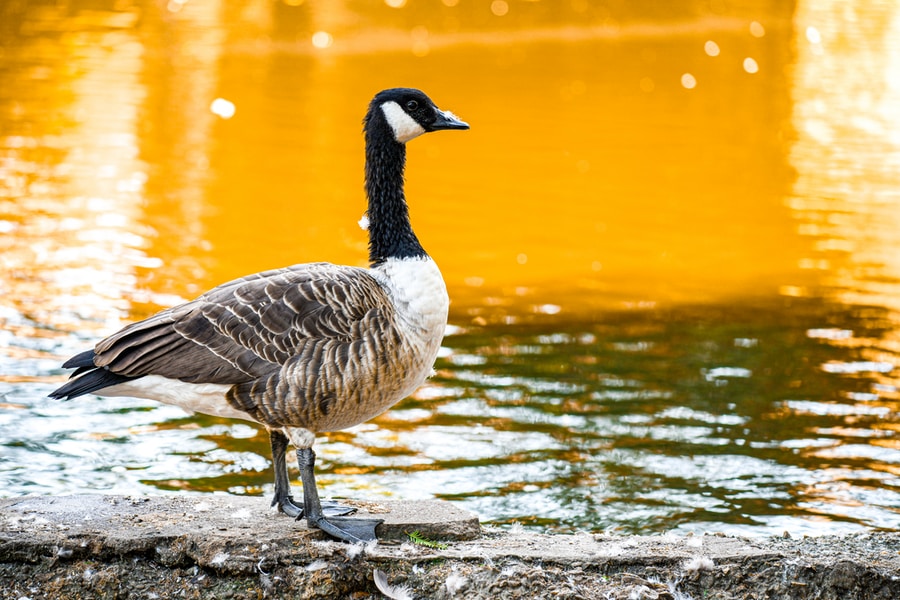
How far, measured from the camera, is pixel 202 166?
45.9 feet

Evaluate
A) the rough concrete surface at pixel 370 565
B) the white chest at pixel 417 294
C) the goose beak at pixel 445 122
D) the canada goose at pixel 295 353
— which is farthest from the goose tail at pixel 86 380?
the goose beak at pixel 445 122

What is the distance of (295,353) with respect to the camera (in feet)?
15.4

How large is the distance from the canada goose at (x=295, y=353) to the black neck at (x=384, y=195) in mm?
140

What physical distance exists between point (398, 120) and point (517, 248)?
660cm

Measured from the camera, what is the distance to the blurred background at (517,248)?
686 centimetres

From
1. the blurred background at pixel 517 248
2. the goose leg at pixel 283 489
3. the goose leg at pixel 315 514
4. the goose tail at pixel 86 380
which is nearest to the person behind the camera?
the goose tail at pixel 86 380

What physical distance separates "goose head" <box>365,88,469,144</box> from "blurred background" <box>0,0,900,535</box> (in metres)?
2.23

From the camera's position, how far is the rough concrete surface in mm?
4422

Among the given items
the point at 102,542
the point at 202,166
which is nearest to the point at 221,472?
the point at 102,542

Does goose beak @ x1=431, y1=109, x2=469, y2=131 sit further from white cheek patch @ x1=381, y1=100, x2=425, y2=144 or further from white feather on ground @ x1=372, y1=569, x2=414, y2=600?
white feather on ground @ x1=372, y1=569, x2=414, y2=600

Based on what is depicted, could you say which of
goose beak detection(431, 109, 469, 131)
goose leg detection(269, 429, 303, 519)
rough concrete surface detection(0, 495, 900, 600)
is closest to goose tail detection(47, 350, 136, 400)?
rough concrete surface detection(0, 495, 900, 600)

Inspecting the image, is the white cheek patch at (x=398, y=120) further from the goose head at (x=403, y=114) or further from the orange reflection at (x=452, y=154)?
the orange reflection at (x=452, y=154)

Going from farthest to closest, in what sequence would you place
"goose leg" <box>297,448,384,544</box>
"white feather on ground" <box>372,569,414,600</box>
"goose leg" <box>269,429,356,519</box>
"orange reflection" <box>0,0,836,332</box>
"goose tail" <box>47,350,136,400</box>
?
"orange reflection" <box>0,0,836,332</box>
"goose leg" <box>269,429,356,519</box>
"goose leg" <box>297,448,384,544</box>
"goose tail" <box>47,350,136,400</box>
"white feather on ground" <box>372,569,414,600</box>

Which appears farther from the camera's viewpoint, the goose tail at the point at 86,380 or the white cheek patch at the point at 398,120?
the white cheek patch at the point at 398,120
